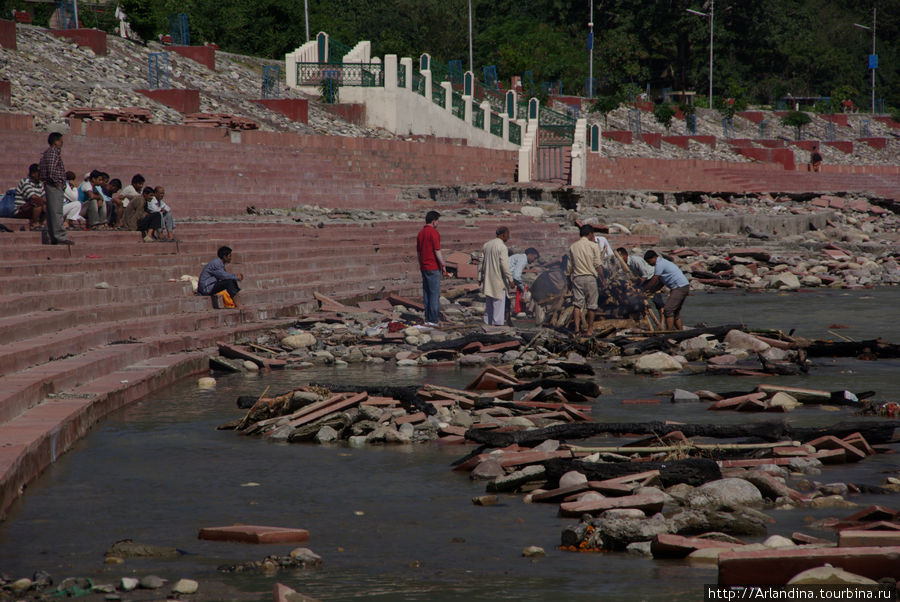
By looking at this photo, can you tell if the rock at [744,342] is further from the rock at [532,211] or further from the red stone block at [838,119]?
the red stone block at [838,119]

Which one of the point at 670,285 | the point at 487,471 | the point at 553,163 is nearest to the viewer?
the point at 487,471

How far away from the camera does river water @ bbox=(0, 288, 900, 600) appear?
15.9ft

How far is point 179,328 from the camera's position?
1238 centimetres

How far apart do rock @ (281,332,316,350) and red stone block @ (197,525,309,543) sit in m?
7.05

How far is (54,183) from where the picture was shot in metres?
11.7

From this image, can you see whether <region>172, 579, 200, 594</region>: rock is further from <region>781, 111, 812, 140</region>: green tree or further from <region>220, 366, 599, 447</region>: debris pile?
<region>781, 111, 812, 140</region>: green tree

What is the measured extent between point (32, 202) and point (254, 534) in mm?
9547

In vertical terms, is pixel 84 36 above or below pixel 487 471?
above

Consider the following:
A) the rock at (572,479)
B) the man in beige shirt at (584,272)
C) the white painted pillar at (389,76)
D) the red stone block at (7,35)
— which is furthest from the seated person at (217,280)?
the white painted pillar at (389,76)

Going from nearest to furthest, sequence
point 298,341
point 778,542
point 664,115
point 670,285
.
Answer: point 778,542 → point 298,341 → point 670,285 → point 664,115

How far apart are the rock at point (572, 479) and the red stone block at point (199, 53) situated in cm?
2773

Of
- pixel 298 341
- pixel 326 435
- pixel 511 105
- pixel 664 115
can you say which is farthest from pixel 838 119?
pixel 326 435

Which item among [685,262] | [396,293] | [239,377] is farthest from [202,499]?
[685,262]

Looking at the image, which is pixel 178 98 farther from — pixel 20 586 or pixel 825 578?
pixel 825 578
